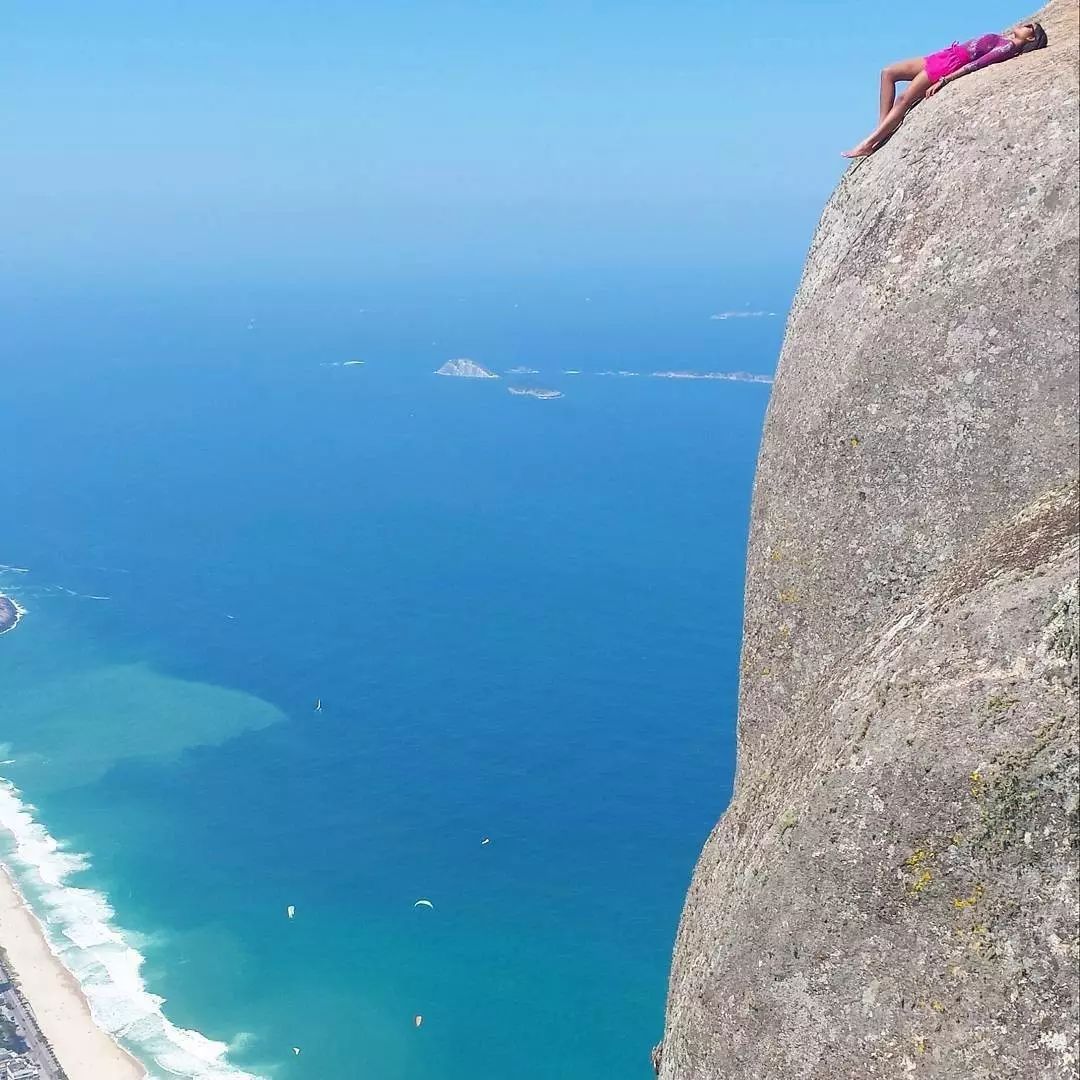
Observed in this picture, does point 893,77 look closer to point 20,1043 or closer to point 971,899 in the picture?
point 971,899

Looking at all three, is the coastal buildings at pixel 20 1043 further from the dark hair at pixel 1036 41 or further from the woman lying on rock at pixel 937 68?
the dark hair at pixel 1036 41

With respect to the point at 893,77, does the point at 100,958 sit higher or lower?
lower

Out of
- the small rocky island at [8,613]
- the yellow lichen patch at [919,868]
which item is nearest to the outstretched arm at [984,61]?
the yellow lichen patch at [919,868]

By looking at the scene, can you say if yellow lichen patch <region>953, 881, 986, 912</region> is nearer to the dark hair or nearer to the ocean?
the dark hair

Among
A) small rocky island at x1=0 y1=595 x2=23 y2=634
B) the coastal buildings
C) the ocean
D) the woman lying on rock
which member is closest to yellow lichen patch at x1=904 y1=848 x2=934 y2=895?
the woman lying on rock

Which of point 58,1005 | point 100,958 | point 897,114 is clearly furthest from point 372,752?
point 897,114

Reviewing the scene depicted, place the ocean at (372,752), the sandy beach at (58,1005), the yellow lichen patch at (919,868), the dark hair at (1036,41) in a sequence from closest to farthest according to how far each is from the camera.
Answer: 1. the yellow lichen patch at (919,868)
2. the dark hair at (1036,41)
3. the sandy beach at (58,1005)
4. the ocean at (372,752)

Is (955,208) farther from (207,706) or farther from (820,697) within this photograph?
(207,706)
